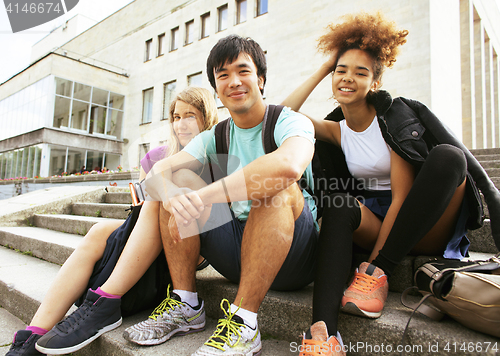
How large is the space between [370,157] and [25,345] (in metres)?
1.91

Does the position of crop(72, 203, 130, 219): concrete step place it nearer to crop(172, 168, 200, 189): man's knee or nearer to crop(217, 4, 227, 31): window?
crop(172, 168, 200, 189): man's knee

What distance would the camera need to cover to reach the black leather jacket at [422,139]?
130cm

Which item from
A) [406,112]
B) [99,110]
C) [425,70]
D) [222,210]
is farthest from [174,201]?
[99,110]

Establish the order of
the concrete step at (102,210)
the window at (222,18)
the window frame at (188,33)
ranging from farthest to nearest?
the window frame at (188,33) < the window at (222,18) < the concrete step at (102,210)

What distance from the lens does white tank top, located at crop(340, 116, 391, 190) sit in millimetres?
1637

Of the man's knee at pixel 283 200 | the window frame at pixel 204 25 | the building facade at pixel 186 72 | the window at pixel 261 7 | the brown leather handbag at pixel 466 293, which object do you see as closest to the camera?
the brown leather handbag at pixel 466 293

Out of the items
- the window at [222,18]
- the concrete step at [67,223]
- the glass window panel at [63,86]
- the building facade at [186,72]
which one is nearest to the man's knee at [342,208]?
the concrete step at [67,223]

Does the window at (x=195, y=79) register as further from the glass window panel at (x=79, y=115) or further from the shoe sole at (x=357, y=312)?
the shoe sole at (x=357, y=312)

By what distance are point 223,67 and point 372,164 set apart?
98 centimetres

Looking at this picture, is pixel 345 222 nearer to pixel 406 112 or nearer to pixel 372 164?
pixel 372 164

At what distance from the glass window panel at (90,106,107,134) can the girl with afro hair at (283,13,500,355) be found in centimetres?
1811

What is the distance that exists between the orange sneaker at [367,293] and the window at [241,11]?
1480 centimetres

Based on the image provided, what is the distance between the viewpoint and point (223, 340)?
3.65ft

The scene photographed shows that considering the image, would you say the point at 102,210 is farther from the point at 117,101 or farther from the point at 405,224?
the point at 117,101
